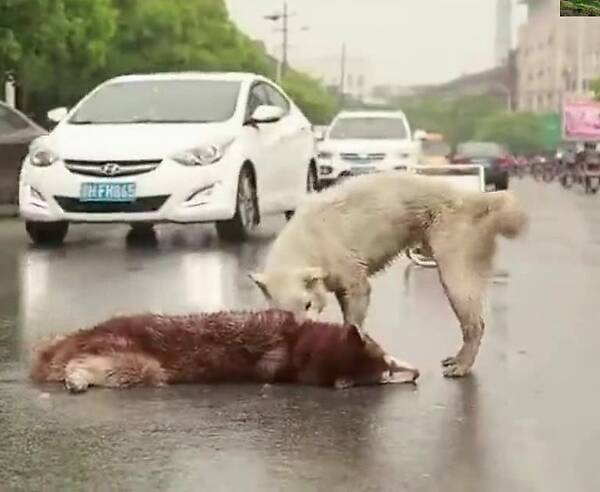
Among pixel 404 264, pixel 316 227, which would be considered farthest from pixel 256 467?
pixel 404 264

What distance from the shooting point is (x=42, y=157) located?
7.71 m

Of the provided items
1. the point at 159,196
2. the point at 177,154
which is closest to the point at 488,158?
the point at 177,154

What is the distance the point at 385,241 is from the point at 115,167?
10.4 feet

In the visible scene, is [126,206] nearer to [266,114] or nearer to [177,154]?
[177,154]

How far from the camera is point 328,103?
752 cm

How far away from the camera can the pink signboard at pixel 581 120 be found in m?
7.70

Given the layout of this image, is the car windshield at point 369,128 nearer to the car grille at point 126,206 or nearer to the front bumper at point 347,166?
the front bumper at point 347,166

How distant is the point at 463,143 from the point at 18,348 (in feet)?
9.84

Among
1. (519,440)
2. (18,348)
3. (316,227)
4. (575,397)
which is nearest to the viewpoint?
(519,440)

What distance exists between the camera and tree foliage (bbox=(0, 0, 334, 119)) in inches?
291

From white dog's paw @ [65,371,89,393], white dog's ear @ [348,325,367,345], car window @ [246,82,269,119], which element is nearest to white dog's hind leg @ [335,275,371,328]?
white dog's ear @ [348,325,367,345]

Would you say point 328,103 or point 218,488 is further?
point 328,103

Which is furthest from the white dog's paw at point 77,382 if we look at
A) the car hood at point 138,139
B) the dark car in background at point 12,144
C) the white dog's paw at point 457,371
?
the dark car in background at point 12,144

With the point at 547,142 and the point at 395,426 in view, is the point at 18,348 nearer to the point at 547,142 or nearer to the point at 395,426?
the point at 395,426
